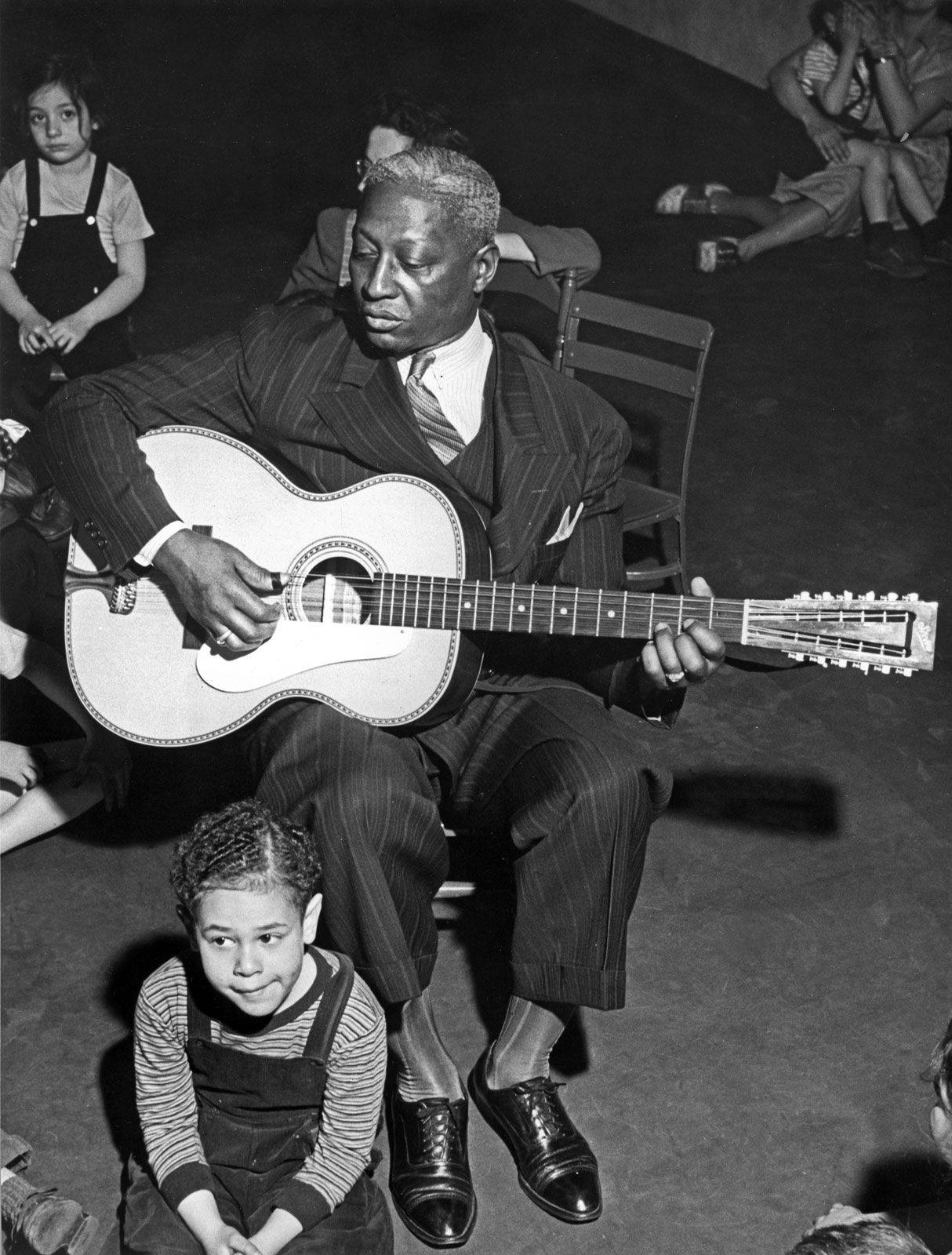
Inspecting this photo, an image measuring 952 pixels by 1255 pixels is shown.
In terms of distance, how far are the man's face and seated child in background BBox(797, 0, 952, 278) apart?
461cm

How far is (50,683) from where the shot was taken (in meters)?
3.36

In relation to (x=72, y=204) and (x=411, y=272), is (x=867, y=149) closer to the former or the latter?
(x=72, y=204)

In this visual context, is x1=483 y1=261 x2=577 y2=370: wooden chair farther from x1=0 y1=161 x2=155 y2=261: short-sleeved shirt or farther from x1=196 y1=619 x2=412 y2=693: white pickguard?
x1=0 y1=161 x2=155 y2=261: short-sleeved shirt

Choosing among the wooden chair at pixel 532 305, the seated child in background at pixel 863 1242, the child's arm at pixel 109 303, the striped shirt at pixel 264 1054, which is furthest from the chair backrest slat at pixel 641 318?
the seated child in background at pixel 863 1242

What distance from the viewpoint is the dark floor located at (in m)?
2.75

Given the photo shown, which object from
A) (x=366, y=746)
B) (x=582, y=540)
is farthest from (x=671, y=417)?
(x=366, y=746)

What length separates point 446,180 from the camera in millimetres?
2670

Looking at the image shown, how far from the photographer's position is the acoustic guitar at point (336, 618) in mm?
2713

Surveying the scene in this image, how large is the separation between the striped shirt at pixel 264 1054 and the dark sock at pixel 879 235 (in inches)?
217

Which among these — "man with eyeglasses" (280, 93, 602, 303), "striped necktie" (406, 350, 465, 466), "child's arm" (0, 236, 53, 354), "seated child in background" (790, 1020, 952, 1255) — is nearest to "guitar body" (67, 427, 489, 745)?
"striped necktie" (406, 350, 465, 466)

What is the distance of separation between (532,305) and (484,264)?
11.9ft

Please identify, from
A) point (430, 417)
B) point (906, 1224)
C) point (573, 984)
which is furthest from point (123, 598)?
point (906, 1224)

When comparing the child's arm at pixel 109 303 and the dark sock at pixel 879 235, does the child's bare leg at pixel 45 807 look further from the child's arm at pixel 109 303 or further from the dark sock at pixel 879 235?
the dark sock at pixel 879 235

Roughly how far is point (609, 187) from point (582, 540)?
5.04m
